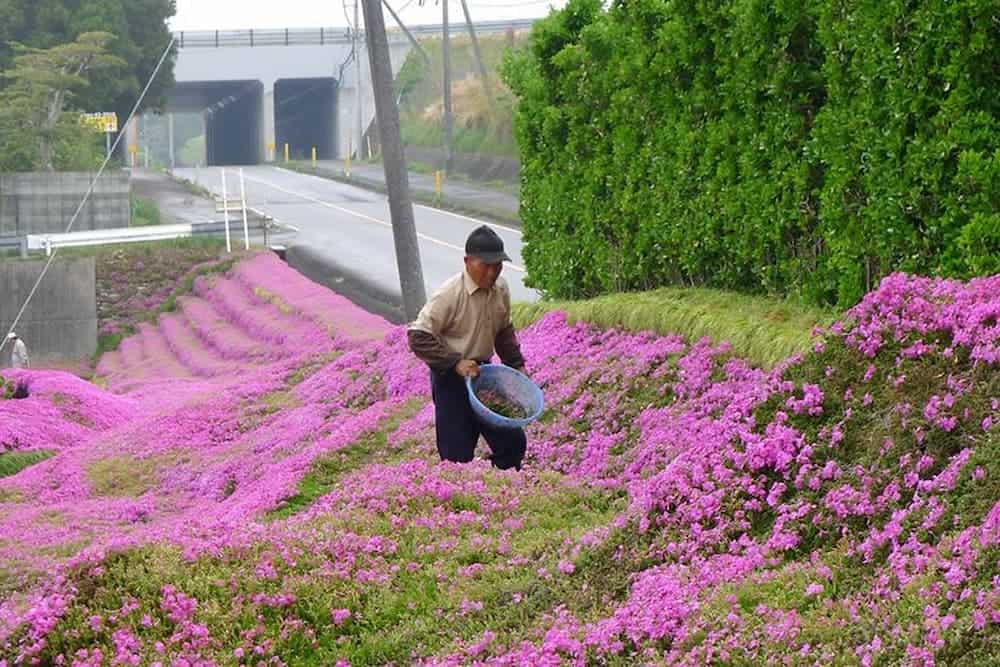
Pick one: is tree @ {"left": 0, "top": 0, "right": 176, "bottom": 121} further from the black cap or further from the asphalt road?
the black cap

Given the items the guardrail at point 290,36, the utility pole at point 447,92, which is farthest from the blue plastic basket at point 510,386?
the guardrail at point 290,36

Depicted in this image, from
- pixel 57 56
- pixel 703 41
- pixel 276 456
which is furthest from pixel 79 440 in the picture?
pixel 57 56

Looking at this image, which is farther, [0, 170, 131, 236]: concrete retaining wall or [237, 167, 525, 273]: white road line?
[0, 170, 131, 236]: concrete retaining wall

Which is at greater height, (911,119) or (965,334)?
(911,119)

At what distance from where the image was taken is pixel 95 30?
5578 centimetres

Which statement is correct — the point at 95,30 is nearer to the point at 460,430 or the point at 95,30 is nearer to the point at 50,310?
the point at 50,310

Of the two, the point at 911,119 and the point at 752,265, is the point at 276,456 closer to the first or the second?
the point at 752,265

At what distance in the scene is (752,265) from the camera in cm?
1257

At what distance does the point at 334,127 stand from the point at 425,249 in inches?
2231

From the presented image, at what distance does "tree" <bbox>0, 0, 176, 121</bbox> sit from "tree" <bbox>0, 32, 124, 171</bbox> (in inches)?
189

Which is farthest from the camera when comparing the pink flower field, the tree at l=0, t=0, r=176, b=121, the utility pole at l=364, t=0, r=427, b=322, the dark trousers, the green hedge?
the tree at l=0, t=0, r=176, b=121

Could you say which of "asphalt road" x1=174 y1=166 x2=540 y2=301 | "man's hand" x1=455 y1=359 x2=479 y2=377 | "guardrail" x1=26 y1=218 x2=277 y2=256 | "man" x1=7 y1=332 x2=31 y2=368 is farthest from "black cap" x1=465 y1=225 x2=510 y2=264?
"guardrail" x1=26 y1=218 x2=277 y2=256

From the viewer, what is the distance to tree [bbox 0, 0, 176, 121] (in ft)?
185

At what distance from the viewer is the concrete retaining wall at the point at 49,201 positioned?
46500 millimetres
